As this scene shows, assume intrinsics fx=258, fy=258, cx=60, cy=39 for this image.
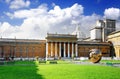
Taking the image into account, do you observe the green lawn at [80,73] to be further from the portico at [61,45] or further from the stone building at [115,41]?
the stone building at [115,41]

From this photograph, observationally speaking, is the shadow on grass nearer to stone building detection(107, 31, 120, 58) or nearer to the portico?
the portico

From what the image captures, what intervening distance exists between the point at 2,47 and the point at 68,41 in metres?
22.3

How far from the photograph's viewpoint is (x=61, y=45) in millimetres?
88625

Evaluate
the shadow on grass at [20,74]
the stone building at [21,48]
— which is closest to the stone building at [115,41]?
the stone building at [21,48]

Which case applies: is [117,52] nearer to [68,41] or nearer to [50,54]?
[68,41]

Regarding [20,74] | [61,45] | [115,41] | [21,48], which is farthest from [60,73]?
[115,41]

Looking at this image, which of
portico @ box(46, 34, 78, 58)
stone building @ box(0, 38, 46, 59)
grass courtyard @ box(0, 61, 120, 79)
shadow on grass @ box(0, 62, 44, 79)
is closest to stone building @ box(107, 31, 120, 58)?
portico @ box(46, 34, 78, 58)

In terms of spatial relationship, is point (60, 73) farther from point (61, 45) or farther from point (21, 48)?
point (61, 45)

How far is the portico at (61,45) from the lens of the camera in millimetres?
87500

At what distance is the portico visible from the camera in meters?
87.5

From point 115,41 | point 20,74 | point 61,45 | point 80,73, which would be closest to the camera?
point 20,74

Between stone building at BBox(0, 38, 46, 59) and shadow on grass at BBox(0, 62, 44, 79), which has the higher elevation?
stone building at BBox(0, 38, 46, 59)

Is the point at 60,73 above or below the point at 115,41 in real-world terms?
below

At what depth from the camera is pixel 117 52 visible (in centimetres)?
8994
